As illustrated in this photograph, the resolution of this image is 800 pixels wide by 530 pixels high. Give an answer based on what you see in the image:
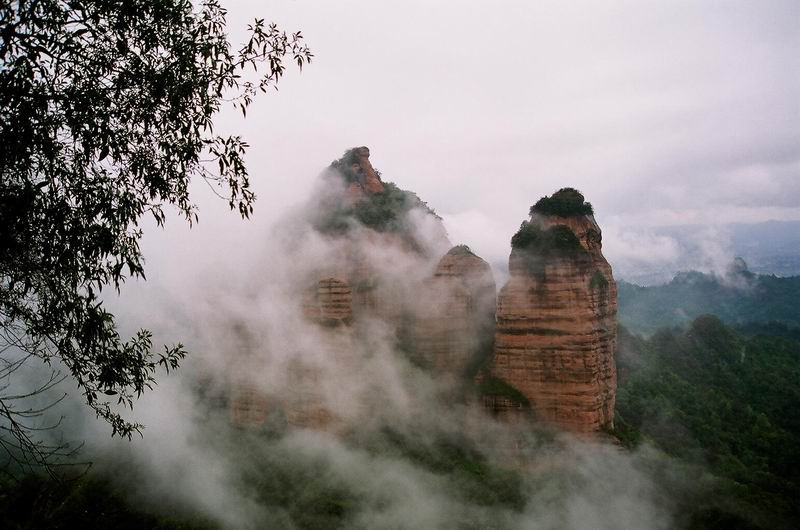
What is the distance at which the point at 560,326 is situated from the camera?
86.3 ft

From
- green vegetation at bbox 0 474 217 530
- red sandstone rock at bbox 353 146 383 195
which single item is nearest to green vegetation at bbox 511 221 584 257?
red sandstone rock at bbox 353 146 383 195

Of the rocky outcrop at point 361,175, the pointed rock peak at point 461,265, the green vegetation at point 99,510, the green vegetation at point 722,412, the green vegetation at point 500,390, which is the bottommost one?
the green vegetation at point 99,510

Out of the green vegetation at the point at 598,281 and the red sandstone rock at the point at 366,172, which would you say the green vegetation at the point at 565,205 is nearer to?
the green vegetation at the point at 598,281

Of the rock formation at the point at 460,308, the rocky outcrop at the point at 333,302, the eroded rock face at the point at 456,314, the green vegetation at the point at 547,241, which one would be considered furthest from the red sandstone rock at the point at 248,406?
the green vegetation at the point at 547,241

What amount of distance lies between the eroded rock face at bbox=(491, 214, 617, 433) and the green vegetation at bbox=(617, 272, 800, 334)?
61191 mm

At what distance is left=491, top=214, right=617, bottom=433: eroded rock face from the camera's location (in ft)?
85.7

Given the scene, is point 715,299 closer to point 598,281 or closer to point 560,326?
point 598,281

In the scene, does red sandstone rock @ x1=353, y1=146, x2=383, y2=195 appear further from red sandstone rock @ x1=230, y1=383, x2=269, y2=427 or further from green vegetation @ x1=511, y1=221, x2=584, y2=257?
red sandstone rock @ x1=230, y1=383, x2=269, y2=427

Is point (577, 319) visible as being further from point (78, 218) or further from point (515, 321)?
point (78, 218)

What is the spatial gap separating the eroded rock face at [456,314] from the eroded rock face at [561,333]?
306 cm

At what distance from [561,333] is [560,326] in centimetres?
36

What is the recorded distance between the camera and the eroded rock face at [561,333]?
85.7 feet

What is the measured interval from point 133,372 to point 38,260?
1.77 meters

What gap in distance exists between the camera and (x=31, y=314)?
6027 millimetres
